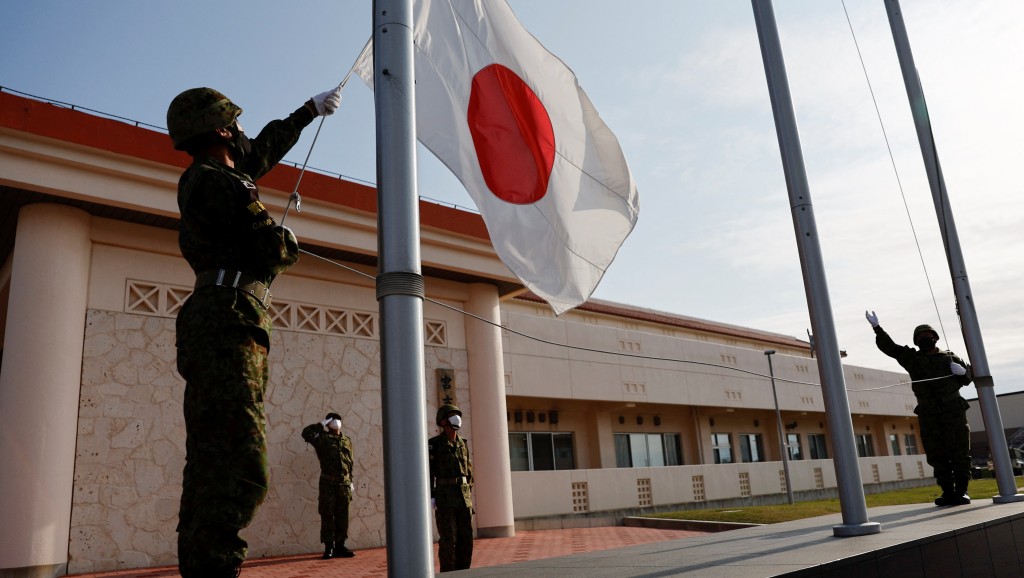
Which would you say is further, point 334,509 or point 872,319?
point 334,509

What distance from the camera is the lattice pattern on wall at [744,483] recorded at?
63.7 feet

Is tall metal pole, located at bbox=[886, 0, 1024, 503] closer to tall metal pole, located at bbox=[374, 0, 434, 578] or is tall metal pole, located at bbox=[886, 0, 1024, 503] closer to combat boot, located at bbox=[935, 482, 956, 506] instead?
combat boot, located at bbox=[935, 482, 956, 506]

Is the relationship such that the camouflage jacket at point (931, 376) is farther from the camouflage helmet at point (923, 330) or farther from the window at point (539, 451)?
the window at point (539, 451)

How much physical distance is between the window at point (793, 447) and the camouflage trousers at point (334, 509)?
18.2 meters

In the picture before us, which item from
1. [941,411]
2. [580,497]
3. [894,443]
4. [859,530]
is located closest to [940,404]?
[941,411]

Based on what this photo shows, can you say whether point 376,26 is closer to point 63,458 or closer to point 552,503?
point 63,458

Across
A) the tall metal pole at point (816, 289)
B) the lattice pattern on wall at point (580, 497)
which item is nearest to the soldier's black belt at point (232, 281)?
the tall metal pole at point (816, 289)

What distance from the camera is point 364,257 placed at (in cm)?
1055

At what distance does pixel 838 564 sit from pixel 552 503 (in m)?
12.1

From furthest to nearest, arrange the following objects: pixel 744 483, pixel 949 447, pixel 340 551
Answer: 1. pixel 744 483
2. pixel 340 551
3. pixel 949 447

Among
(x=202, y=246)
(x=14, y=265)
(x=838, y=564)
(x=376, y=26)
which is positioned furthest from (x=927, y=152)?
(x=14, y=265)

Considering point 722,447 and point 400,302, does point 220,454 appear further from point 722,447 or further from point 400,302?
point 722,447

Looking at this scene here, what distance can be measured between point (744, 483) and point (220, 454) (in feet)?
62.5

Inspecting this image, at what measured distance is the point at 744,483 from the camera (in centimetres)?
1955
